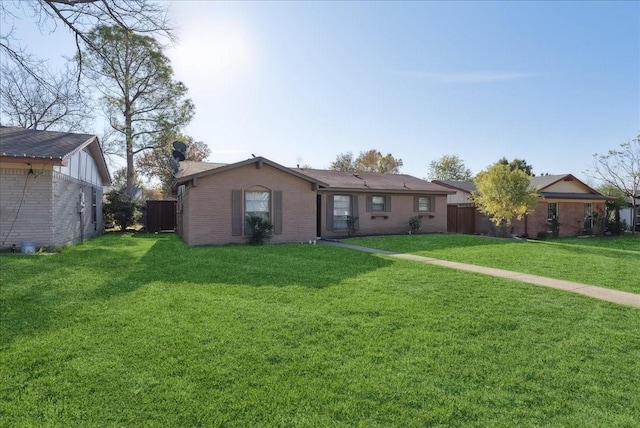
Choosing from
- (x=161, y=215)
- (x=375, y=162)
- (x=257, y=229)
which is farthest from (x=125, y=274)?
(x=375, y=162)

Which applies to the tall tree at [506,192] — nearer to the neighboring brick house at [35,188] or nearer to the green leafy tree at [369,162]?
the neighboring brick house at [35,188]

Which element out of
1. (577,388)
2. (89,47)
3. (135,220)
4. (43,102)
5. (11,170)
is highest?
(43,102)

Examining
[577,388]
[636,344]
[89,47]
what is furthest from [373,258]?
[89,47]

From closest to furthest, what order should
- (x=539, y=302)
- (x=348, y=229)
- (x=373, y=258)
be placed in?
1. (x=539, y=302)
2. (x=373, y=258)
3. (x=348, y=229)

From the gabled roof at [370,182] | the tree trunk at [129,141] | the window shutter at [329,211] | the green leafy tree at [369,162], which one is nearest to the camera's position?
the window shutter at [329,211]

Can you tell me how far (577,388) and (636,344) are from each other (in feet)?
5.40

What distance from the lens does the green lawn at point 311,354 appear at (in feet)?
9.52

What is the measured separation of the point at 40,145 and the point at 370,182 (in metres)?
13.6

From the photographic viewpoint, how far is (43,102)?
24.7m

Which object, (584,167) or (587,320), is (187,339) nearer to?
(587,320)

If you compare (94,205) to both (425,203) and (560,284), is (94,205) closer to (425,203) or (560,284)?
(425,203)

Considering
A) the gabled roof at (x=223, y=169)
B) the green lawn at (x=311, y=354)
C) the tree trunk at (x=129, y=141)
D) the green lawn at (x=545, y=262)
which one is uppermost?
the tree trunk at (x=129, y=141)

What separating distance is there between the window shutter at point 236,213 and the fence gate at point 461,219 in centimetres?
1377

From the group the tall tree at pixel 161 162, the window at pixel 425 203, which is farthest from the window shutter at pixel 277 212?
the tall tree at pixel 161 162
